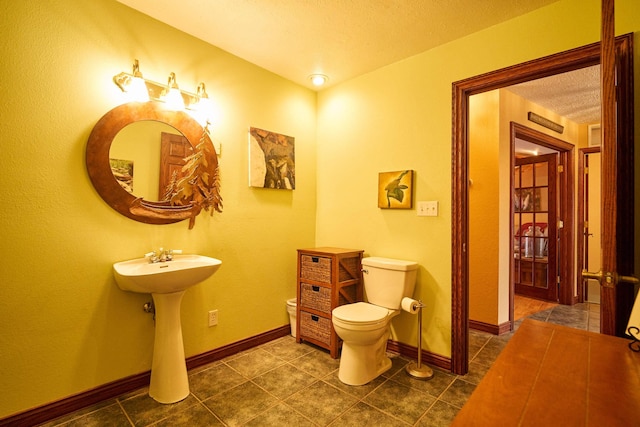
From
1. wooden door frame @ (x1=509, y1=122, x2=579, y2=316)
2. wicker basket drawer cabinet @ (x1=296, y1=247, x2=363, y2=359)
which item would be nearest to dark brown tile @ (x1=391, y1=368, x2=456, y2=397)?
wicker basket drawer cabinet @ (x1=296, y1=247, x2=363, y2=359)

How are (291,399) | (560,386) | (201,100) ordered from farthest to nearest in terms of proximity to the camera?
(201,100) < (291,399) < (560,386)

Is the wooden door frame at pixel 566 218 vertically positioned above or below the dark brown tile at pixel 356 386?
above

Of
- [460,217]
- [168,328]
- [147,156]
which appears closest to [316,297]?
[168,328]

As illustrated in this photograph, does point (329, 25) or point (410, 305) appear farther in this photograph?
point (410, 305)

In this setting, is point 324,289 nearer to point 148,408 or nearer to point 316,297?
point 316,297

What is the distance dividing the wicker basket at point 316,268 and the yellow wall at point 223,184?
0.97 ft

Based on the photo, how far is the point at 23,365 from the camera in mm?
1646

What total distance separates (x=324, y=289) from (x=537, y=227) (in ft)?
11.1

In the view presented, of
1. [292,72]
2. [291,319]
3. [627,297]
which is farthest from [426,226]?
[292,72]

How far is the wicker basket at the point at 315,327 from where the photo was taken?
2.50 meters

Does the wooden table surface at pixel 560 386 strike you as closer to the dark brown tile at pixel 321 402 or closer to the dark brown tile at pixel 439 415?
the dark brown tile at pixel 439 415

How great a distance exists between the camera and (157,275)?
170cm

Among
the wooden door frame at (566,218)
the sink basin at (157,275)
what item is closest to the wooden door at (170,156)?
the sink basin at (157,275)

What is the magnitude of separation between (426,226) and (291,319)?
147 cm
